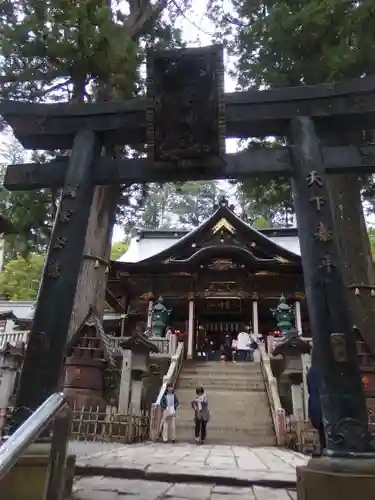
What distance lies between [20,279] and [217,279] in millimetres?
14912

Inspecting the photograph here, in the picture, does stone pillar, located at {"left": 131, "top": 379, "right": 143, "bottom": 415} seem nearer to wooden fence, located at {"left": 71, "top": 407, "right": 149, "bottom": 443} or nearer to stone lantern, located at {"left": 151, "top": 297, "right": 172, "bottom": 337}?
wooden fence, located at {"left": 71, "top": 407, "right": 149, "bottom": 443}

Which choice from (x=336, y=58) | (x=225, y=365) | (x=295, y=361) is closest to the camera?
(x=336, y=58)

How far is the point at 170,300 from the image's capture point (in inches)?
784

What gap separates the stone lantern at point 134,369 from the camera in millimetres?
11141

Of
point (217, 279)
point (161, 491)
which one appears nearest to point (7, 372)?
point (161, 491)

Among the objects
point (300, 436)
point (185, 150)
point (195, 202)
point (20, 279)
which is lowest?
point (300, 436)

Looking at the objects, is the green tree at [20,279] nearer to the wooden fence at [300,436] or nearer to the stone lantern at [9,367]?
the stone lantern at [9,367]

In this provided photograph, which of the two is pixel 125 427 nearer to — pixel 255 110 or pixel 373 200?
pixel 255 110

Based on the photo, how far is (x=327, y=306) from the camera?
3.61 m

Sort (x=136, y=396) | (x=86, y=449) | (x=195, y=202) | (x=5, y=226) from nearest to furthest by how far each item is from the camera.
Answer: (x=5, y=226)
(x=86, y=449)
(x=136, y=396)
(x=195, y=202)

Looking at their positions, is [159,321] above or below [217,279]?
below

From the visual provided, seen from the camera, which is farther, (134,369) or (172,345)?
(172,345)

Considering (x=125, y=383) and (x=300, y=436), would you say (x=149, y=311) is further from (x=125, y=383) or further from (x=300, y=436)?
(x=300, y=436)

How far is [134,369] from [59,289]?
8.09m
